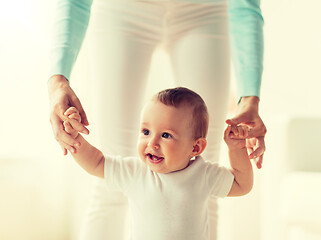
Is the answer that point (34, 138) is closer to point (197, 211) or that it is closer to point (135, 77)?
point (135, 77)

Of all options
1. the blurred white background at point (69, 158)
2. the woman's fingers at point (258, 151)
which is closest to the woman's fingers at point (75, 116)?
the woman's fingers at point (258, 151)

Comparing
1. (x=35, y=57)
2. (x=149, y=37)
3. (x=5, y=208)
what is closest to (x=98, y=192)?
(x=149, y=37)

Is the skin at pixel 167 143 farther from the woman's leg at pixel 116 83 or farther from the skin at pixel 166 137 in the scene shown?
the woman's leg at pixel 116 83

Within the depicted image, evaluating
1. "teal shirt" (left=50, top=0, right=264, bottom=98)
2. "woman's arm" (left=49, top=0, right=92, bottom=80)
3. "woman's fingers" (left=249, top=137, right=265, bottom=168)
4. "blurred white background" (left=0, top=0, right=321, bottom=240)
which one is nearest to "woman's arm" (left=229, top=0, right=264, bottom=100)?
"teal shirt" (left=50, top=0, right=264, bottom=98)

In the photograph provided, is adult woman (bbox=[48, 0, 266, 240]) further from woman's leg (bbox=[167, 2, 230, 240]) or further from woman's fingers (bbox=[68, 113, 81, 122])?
woman's fingers (bbox=[68, 113, 81, 122])

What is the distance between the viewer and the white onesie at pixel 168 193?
2.88 ft

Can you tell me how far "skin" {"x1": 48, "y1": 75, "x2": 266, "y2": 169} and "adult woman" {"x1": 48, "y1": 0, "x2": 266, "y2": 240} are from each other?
6 centimetres

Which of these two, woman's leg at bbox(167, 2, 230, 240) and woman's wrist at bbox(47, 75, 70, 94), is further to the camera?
woman's leg at bbox(167, 2, 230, 240)

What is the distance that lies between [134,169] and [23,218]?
105 cm

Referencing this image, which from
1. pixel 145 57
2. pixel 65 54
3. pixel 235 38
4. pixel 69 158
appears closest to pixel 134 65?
pixel 145 57

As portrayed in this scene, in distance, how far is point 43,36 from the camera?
192cm

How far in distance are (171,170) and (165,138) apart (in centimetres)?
8

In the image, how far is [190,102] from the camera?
0.89 m

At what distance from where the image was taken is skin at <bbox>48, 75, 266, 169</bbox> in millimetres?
817
